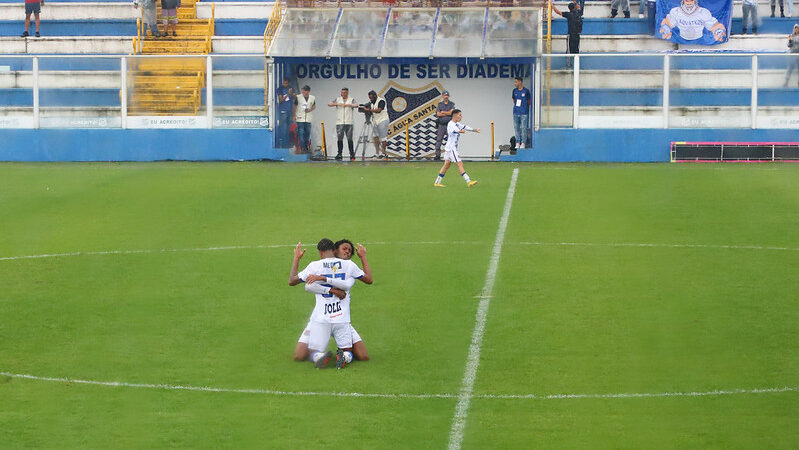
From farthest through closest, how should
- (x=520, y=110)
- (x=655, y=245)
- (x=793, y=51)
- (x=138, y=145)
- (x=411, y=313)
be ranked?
(x=793, y=51) < (x=138, y=145) < (x=520, y=110) < (x=655, y=245) < (x=411, y=313)

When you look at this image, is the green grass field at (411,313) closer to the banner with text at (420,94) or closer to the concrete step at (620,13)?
the banner with text at (420,94)

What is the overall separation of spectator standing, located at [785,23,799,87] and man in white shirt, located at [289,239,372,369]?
2433 cm

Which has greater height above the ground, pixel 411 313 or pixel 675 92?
pixel 675 92

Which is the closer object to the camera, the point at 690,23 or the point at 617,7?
the point at 690,23

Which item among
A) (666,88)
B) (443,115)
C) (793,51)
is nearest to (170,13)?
(443,115)

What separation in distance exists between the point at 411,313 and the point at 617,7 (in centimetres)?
2531

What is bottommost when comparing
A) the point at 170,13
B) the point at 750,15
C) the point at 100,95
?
the point at 100,95

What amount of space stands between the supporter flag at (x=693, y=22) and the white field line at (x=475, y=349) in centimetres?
1734

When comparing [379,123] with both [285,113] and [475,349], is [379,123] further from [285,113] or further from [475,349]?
[475,349]

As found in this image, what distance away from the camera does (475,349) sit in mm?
15133

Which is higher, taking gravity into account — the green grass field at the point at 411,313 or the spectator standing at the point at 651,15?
the spectator standing at the point at 651,15

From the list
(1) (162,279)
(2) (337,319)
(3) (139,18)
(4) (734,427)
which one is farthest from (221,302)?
(3) (139,18)

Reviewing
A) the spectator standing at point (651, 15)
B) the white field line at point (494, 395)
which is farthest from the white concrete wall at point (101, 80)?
the white field line at point (494, 395)

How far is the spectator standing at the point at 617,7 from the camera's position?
132 feet
